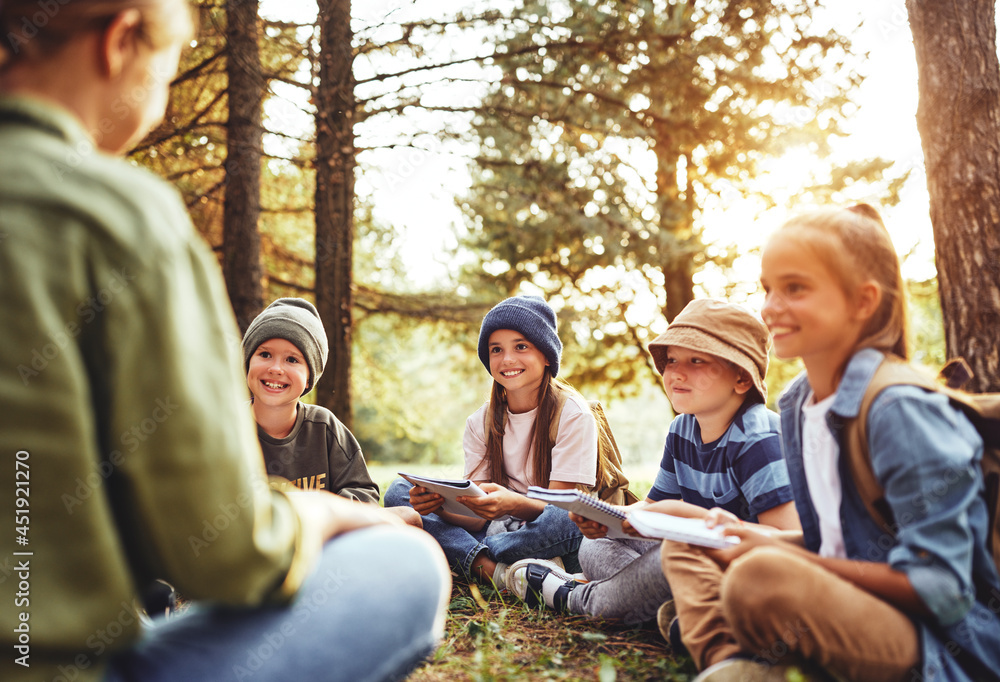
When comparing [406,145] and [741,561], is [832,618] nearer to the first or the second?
[741,561]

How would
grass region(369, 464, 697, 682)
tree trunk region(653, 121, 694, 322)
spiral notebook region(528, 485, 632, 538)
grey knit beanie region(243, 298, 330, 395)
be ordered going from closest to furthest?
grass region(369, 464, 697, 682) < spiral notebook region(528, 485, 632, 538) < grey knit beanie region(243, 298, 330, 395) < tree trunk region(653, 121, 694, 322)

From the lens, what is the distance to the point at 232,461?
1.00 metres

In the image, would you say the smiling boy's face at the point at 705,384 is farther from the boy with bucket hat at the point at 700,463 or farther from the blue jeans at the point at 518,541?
the blue jeans at the point at 518,541

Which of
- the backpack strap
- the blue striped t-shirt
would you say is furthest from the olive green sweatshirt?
the backpack strap

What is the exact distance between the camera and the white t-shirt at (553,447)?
3.35 meters

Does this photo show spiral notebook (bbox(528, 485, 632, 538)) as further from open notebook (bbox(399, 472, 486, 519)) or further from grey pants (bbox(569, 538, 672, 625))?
open notebook (bbox(399, 472, 486, 519))

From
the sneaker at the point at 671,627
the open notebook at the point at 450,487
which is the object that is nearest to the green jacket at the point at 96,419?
the sneaker at the point at 671,627

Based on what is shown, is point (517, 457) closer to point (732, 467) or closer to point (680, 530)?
point (732, 467)

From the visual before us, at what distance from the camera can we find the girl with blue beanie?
3236mm

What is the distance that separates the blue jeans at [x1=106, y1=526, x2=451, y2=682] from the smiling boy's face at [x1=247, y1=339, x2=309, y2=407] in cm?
209

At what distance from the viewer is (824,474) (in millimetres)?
1868

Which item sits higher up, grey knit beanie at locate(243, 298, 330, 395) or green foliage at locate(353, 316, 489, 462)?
grey knit beanie at locate(243, 298, 330, 395)

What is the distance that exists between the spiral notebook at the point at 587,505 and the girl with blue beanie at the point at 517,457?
0.80m

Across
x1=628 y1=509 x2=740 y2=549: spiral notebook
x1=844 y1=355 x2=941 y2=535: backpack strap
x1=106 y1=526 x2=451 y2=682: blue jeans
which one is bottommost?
x1=628 y1=509 x2=740 y2=549: spiral notebook
